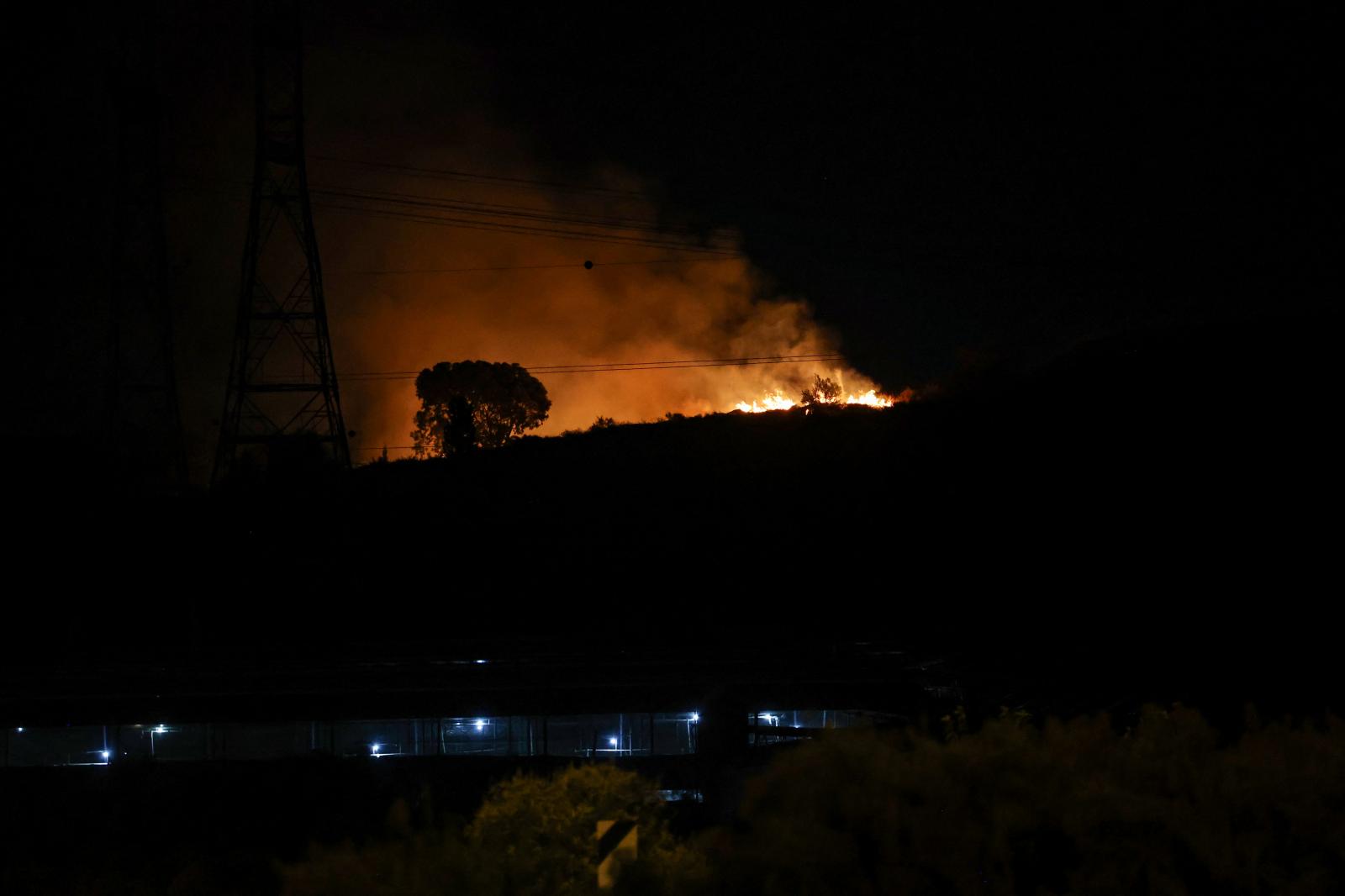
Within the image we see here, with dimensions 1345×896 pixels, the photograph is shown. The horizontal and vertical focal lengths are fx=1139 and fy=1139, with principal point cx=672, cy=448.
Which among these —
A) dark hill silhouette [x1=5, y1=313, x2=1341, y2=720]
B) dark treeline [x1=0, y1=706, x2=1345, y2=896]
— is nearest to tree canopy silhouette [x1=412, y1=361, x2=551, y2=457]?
dark hill silhouette [x1=5, y1=313, x2=1341, y2=720]

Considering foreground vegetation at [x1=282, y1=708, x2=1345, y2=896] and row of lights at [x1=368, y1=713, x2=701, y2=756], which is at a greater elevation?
row of lights at [x1=368, y1=713, x2=701, y2=756]

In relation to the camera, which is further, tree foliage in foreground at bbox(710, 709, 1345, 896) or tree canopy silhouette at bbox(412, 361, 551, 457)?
tree canopy silhouette at bbox(412, 361, 551, 457)

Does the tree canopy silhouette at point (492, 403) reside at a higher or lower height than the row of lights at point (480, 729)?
higher

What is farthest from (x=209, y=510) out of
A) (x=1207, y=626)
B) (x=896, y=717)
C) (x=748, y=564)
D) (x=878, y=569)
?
(x=896, y=717)

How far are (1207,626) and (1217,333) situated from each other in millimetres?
25200

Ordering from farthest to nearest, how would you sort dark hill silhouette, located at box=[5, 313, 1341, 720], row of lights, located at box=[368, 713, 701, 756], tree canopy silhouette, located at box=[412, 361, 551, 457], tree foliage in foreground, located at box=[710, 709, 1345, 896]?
tree canopy silhouette, located at box=[412, 361, 551, 457]
dark hill silhouette, located at box=[5, 313, 1341, 720]
row of lights, located at box=[368, 713, 701, 756]
tree foliage in foreground, located at box=[710, 709, 1345, 896]

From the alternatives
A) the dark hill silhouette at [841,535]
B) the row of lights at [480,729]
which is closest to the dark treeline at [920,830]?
the row of lights at [480,729]

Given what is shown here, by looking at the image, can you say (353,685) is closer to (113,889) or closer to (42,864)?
(42,864)

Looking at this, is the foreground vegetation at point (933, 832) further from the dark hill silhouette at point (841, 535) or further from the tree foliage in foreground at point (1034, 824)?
the dark hill silhouette at point (841, 535)

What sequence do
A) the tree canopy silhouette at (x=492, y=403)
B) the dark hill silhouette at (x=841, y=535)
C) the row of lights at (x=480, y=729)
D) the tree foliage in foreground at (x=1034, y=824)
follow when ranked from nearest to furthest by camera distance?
the tree foliage in foreground at (x=1034, y=824) → the row of lights at (x=480, y=729) → the dark hill silhouette at (x=841, y=535) → the tree canopy silhouette at (x=492, y=403)

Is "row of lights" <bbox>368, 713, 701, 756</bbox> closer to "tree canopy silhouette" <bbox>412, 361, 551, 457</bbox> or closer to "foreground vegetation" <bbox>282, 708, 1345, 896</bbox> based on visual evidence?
"foreground vegetation" <bbox>282, 708, 1345, 896</bbox>

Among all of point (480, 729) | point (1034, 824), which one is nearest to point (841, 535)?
point (480, 729)

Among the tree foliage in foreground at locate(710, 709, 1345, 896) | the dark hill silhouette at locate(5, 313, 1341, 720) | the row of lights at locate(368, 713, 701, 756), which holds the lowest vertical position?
the tree foliage in foreground at locate(710, 709, 1345, 896)

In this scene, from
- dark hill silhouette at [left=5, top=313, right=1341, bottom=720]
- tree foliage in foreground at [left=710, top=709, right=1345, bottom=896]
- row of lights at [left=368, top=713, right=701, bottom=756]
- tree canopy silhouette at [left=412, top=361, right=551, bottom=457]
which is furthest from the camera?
tree canopy silhouette at [left=412, top=361, right=551, bottom=457]
